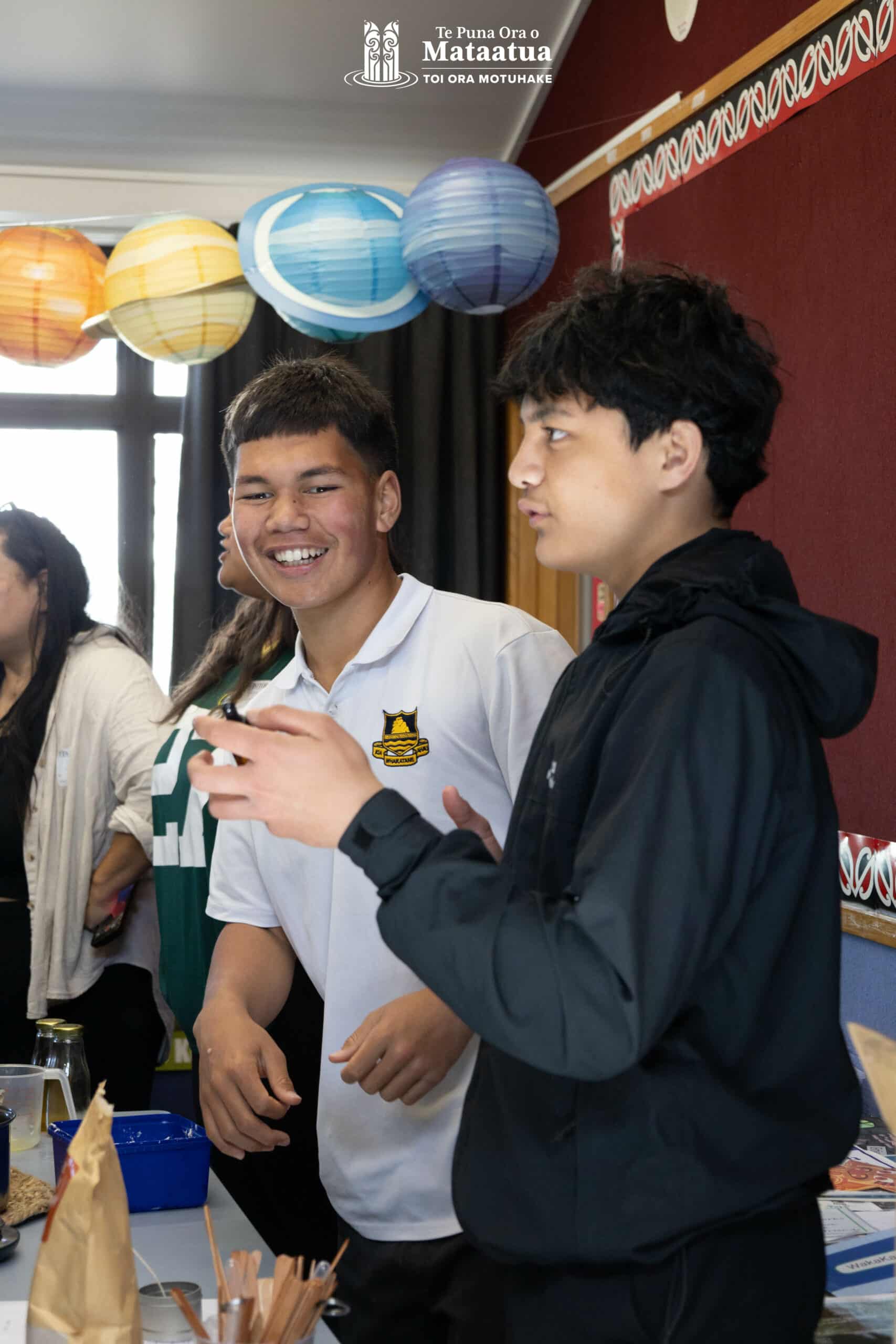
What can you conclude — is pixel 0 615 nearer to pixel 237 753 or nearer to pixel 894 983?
pixel 894 983

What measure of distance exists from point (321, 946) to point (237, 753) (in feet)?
2.40

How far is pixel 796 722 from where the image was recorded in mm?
890

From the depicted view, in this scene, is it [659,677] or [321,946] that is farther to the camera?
[321,946]

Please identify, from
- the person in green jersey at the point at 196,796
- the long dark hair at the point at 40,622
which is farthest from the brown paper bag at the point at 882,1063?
the long dark hair at the point at 40,622

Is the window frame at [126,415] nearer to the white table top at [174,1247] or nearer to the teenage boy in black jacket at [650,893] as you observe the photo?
the white table top at [174,1247]

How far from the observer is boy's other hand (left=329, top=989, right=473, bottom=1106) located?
129 centimetres

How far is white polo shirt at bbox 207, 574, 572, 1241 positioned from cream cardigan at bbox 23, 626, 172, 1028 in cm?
115

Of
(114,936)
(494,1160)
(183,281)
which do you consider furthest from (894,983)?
(183,281)

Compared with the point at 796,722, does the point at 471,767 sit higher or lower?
lower

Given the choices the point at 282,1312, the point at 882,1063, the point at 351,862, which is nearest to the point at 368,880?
the point at 351,862

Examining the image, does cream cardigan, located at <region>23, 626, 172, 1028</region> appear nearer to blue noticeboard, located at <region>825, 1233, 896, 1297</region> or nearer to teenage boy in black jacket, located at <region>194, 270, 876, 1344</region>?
blue noticeboard, located at <region>825, 1233, 896, 1297</region>

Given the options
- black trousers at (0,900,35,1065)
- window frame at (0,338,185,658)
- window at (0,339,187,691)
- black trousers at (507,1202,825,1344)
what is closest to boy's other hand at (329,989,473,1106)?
black trousers at (507,1202,825,1344)

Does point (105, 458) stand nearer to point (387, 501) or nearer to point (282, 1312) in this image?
point (387, 501)

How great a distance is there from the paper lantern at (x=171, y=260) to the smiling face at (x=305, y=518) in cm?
170
